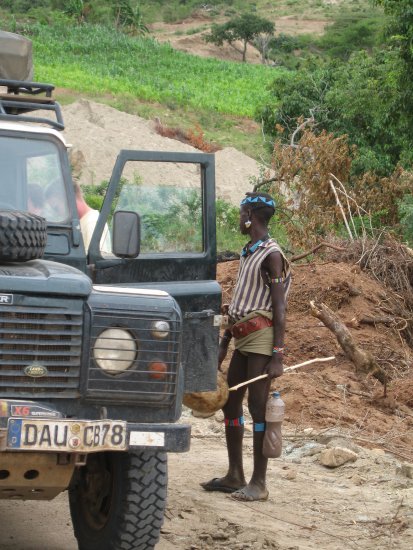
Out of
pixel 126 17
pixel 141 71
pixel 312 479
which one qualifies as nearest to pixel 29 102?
pixel 312 479

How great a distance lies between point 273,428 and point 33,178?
2.06 meters

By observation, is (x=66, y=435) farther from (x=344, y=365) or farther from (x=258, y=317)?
(x=344, y=365)

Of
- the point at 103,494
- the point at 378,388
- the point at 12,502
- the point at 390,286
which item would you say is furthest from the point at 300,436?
the point at 390,286

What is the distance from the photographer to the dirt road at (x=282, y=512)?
5742 mm

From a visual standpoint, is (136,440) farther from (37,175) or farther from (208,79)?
(208,79)

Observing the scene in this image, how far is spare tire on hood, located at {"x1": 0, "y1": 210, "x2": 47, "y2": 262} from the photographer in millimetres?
4590

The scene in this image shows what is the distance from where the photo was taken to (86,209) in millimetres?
6027

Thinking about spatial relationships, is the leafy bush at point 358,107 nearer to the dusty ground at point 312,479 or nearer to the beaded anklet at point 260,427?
the dusty ground at point 312,479

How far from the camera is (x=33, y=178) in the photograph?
5613 millimetres

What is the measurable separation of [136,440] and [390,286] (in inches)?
351

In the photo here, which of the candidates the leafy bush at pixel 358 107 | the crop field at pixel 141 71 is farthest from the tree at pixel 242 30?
the leafy bush at pixel 358 107

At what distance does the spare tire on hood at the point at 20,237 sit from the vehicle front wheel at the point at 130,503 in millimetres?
1029

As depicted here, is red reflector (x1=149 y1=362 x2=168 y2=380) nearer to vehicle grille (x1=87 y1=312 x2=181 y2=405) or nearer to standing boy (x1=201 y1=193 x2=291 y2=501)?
vehicle grille (x1=87 y1=312 x2=181 y2=405)

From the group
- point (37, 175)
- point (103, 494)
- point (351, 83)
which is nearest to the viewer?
point (103, 494)
